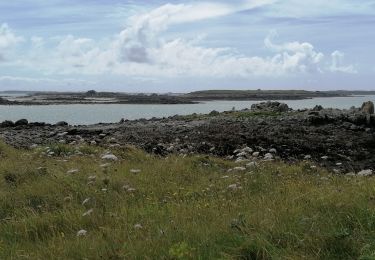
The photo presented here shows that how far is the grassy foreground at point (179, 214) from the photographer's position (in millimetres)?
5363

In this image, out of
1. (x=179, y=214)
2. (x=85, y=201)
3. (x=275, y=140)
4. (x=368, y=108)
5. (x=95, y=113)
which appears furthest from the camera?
(x=95, y=113)

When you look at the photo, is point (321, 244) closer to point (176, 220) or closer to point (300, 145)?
point (176, 220)

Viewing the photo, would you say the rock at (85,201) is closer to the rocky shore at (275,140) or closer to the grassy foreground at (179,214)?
the grassy foreground at (179,214)

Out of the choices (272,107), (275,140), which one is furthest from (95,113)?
(275,140)

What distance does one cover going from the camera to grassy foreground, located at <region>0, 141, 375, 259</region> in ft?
17.6

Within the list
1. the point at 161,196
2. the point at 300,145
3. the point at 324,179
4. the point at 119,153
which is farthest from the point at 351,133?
the point at 161,196

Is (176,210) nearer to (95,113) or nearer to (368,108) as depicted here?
(368,108)

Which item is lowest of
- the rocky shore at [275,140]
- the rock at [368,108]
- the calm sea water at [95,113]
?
the calm sea water at [95,113]

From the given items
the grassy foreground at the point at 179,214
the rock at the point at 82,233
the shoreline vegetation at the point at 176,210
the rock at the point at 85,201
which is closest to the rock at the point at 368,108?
the shoreline vegetation at the point at 176,210

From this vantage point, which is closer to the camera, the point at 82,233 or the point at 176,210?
the point at 82,233

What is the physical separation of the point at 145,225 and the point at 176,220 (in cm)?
40

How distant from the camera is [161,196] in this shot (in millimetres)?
8906

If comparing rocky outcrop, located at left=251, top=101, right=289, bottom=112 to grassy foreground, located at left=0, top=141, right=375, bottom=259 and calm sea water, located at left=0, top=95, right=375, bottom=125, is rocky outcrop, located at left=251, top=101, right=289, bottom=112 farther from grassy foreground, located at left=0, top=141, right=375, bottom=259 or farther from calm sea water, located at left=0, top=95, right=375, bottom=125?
grassy foreground, located at left=0, top=141, right=375, bottom=259

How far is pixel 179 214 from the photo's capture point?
7.02 metres
